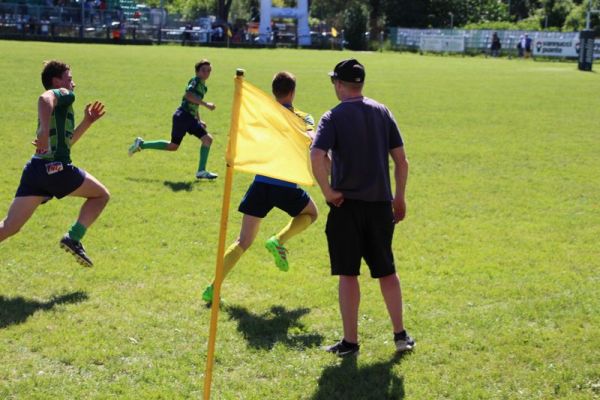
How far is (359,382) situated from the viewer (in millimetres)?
5367

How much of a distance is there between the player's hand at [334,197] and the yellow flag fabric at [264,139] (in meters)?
0.21

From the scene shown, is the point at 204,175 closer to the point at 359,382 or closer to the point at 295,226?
the point at 295,226

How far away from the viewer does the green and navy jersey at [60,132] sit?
711 centimetres

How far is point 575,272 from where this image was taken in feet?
26.1

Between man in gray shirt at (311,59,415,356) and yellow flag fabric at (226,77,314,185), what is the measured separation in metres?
0.15

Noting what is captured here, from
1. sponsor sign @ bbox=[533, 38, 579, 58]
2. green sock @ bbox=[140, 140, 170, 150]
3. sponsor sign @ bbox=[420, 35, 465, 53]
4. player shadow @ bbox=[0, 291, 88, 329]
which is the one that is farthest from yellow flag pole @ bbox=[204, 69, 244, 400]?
sponsor sign @ bbox=[420, 35, 465, 53]

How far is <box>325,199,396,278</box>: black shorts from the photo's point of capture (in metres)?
5.62

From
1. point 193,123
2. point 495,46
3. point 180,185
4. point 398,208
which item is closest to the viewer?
point 398,208

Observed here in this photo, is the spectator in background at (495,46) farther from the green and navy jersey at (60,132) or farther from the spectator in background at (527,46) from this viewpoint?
the green and navy jersey at (60,132)

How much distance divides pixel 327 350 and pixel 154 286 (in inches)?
78.8

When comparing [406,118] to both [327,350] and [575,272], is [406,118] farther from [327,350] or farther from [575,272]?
[327,350]

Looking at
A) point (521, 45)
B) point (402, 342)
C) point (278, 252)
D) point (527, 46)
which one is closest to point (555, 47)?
point (527, 46)

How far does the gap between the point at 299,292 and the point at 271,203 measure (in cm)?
82

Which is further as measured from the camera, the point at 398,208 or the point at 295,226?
the point at 295,226
